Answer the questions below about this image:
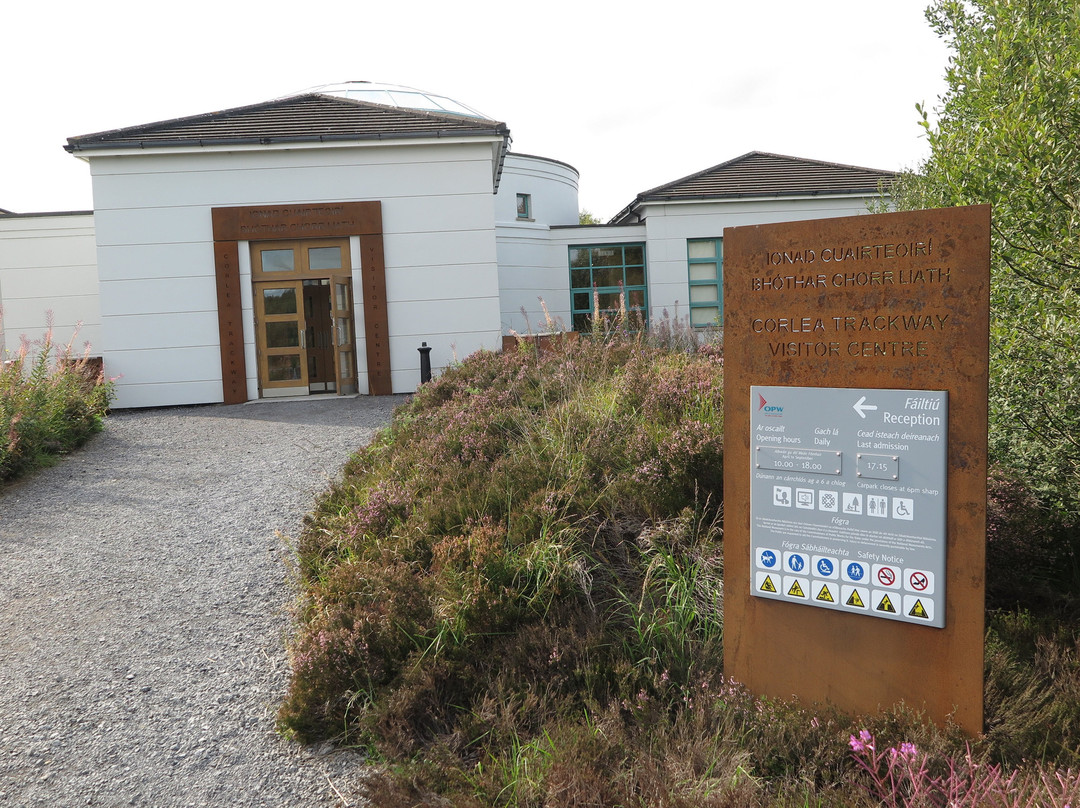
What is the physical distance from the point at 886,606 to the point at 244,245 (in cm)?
1425

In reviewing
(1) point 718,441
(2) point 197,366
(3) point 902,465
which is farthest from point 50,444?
(3) point 902,465

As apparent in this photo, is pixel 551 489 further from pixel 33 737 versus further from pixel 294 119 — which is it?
pixel 294 119

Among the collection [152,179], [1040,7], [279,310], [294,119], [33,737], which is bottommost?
[33,737]

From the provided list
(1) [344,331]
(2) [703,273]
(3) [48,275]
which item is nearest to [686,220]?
(2) [703,273]

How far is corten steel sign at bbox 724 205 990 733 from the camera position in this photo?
294 centimetres

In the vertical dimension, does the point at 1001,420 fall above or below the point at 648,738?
above

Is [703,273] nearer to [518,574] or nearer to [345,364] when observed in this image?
[345,364]

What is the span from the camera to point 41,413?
10188 millimetres

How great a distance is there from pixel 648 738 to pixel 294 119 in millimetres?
15456

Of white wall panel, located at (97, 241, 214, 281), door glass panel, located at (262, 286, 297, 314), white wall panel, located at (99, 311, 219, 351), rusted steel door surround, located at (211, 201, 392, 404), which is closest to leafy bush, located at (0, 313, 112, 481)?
white wall panel, located at (99, 311, 219, 351)

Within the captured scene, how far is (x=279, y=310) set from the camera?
15375mm

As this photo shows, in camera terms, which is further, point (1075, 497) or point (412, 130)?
point (412, 130)

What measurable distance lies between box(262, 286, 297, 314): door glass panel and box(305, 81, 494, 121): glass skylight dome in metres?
12.5

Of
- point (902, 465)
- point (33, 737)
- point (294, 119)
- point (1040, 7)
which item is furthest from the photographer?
point (294, 119)
